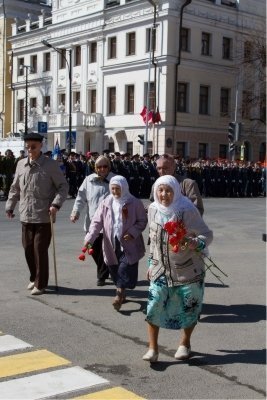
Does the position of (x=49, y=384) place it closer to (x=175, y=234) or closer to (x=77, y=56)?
(x=175, y=234)

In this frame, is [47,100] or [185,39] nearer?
[185,39]

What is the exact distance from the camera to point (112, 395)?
4695mm

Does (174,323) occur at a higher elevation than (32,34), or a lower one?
lower

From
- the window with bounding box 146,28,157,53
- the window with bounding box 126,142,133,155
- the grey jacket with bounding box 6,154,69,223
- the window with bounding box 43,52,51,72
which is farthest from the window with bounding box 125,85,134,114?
the grey jacket with bounding box 6,154,69,223

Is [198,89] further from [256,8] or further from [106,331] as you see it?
[106,331]

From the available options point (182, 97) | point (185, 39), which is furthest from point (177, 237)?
point (185, 39)

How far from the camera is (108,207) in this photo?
7.47 meters

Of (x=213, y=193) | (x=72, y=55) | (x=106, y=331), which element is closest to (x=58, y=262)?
(x=106, y=331)

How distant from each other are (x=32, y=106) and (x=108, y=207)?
50539mm

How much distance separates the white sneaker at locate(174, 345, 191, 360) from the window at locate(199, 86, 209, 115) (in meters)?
42.5

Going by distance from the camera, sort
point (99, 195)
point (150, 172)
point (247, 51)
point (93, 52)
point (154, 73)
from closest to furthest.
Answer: point (99, 195) → point (150, 172) → point (154, 73) → point (247, 51) → point (93, 52)

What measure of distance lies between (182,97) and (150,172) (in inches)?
825

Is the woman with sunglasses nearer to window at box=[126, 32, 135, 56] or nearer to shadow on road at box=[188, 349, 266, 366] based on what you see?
shadow on road at box=[188, 349, 266, 366]

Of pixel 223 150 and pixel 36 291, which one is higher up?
pixel 223 150
